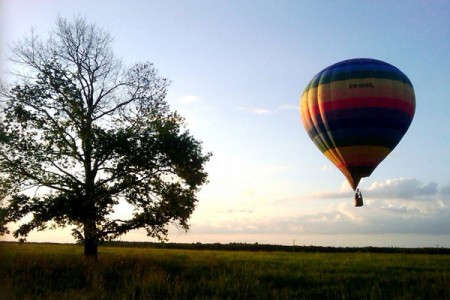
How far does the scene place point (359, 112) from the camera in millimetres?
27688

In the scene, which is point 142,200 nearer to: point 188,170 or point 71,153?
point 188,170

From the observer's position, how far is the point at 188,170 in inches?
909

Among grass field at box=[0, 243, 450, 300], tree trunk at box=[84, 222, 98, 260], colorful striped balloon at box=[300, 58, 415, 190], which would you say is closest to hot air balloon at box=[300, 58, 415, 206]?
colorful striped balloon at box=[300, 58, 415, 190]

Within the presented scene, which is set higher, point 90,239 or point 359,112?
point 359,112

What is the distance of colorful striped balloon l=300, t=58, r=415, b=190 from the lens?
1089 inches

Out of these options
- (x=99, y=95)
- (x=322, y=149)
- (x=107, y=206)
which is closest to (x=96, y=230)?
(x=107, y=206)

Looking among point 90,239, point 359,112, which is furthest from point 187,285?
point 359,112

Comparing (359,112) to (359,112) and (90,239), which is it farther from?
(90,239)

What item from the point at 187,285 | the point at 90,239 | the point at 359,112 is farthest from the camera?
the point at 359,112

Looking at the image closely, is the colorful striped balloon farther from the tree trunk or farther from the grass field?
the tree trunk

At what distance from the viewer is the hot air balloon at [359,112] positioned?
2767 cm

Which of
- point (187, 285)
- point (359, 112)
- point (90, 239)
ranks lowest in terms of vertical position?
point (187, 285)

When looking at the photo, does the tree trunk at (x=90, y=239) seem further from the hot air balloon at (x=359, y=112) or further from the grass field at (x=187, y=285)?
the hot air balloon at (x=359, y=112)

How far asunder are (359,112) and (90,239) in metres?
17.5
